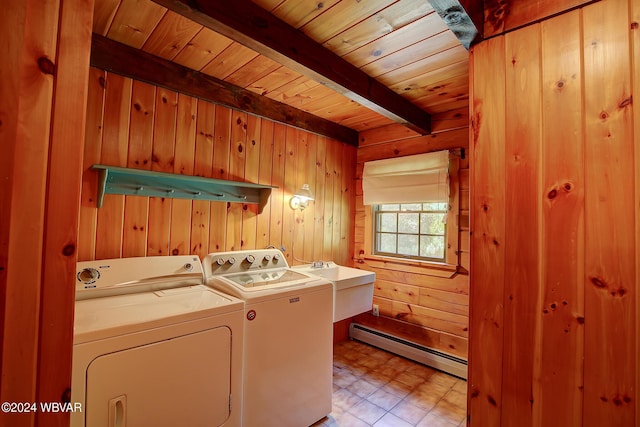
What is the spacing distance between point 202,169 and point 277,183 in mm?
676

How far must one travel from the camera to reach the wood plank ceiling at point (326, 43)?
4.63ft

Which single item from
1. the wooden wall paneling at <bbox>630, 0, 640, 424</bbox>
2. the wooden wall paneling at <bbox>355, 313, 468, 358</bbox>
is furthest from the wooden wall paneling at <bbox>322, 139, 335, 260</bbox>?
the wooden wall paneling at <bbox>630, 0, 640, 424</bbox>

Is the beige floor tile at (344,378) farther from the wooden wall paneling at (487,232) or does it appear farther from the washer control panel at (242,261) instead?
the wooden wall paneling at (487,232)

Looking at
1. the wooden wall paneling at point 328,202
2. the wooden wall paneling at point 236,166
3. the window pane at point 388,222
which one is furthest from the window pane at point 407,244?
the wooden wall paneling at point 236,166

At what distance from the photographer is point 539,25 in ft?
3.74

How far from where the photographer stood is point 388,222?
3.14 m

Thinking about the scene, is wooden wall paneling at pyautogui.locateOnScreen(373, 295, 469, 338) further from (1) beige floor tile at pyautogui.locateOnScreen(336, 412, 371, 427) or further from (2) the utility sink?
(1) beige floor tile at pyautogui.locateOnScreen(336, 412, 371, 427)

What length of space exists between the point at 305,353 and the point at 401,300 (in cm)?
142

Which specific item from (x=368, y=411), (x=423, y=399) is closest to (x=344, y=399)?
(x=368, y=411)

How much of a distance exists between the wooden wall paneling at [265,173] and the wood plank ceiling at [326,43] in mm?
299

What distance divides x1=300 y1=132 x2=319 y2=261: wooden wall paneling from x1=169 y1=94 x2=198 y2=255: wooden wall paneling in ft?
3.51

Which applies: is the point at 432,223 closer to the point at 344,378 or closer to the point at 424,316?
the point at 424,316

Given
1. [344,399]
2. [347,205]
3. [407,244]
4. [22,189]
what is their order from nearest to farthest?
[22,189], [344,399], [407,244], [347,205]

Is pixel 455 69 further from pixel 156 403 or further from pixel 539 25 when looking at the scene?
pixel 156 403
